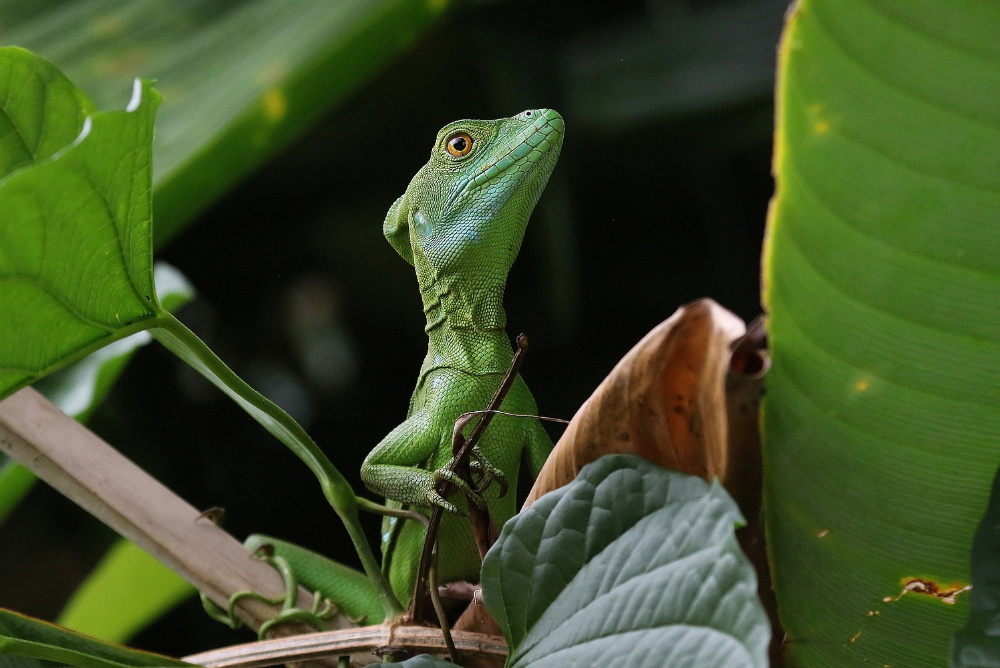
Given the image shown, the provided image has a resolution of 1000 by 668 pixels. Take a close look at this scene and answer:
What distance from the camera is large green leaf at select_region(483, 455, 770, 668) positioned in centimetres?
47

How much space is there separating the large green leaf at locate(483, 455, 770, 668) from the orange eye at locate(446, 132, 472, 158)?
38cm

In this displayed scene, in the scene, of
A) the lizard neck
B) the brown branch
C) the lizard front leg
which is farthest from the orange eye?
the brown branch

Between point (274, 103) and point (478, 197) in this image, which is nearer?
point (478, 197)

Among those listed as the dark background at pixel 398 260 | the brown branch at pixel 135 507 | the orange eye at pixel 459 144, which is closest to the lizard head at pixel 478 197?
the orange eye at pixel 459 144

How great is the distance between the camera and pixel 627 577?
547mm

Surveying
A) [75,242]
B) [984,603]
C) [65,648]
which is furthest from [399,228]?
[984,603]

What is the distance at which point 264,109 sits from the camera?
110 centimetres

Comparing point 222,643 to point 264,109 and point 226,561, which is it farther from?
point 264,109

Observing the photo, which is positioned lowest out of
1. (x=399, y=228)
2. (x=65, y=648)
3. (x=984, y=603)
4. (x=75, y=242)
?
(x=984, y=603)

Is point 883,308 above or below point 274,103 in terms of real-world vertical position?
below

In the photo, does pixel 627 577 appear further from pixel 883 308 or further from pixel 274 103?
pixel 274 103

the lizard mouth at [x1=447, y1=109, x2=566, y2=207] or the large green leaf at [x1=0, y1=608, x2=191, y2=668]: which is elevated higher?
the lizard mouth at [x1=447, y1=109, x2=566, y2=207]

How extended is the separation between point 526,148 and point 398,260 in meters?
0.37

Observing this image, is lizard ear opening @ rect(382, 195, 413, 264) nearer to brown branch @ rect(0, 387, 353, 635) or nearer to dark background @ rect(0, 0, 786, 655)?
dark background @ rect(0, 0, 786, 655)
